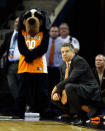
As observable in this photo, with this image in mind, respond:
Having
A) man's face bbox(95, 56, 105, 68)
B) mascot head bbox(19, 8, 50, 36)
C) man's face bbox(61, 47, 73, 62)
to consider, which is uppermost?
mascot head bbox(19, 8, 50, 36)

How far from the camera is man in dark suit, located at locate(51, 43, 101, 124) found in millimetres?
5320

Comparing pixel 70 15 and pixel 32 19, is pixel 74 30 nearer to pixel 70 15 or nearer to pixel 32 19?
pixel 70 15

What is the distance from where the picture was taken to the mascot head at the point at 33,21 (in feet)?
19.4

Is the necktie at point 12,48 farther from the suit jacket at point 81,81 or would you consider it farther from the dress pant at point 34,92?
the suit jacket at point 81,81

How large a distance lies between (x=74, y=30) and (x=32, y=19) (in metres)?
4.73

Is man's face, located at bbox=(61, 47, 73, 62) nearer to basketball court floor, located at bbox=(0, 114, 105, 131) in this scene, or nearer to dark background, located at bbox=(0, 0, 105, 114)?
basketball court floor, located at bbox=(0, 114, 105, 131)

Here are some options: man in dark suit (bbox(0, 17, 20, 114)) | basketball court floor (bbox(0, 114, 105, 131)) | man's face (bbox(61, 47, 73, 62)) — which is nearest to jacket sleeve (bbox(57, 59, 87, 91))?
man's face (bbox(61, 47, 73, 62))

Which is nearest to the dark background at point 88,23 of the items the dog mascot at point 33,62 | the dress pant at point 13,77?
the dress pant at point 13,77

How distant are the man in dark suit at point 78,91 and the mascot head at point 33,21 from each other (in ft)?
2.27

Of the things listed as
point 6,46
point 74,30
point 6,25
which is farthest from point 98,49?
point 6,46

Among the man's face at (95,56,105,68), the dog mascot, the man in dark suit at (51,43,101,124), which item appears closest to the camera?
the man in dark suit at (51,43,101,124)

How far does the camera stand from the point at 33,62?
5941 mm

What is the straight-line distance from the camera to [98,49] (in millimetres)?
10523

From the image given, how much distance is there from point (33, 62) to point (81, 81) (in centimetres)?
84
